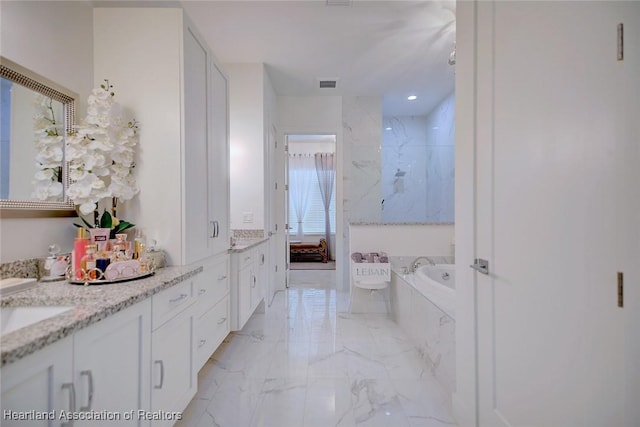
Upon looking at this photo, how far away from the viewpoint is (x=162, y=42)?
4.98 feet

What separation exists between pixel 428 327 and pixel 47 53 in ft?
9.13

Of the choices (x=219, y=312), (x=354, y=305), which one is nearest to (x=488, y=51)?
(x=219, y=312)

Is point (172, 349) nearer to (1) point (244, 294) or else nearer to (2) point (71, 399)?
(2) point (71, 399)

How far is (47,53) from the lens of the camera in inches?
51.4

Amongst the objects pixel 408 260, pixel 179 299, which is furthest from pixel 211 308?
pixel 408 260

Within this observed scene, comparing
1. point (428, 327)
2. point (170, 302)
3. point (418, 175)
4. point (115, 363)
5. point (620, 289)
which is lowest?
point (428, 327)

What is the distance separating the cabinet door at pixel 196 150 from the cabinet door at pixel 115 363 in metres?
0.54

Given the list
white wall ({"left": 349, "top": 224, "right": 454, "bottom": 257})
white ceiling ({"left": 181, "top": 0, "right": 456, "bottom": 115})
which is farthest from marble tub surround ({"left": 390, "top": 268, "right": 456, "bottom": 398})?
white ceiling ({"left": 181, "top": 0, "right": 456, "bottom": 115})

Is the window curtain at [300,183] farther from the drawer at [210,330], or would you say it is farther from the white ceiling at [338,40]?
the drawer at [210,330]

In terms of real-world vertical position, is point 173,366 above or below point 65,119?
below

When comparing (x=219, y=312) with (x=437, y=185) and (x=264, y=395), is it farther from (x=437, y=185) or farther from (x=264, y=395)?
(x=437, y=185)

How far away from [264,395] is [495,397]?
1.27 meters

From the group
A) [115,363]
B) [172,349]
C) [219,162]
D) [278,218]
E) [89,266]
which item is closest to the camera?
[115,363]

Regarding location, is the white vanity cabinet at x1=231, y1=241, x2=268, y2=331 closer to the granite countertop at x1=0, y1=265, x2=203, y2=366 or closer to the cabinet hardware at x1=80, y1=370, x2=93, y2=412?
the granite countertop at x1=0, y1=265, x2=203, y2=366
